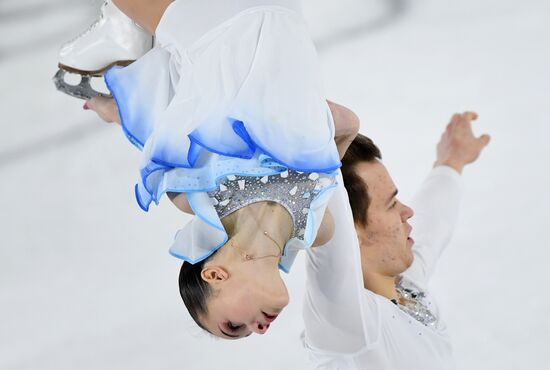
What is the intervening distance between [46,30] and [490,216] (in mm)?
1665

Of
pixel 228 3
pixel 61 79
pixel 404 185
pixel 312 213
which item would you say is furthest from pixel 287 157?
pixel 404 185

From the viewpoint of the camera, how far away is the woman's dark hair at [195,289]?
1878 millimetres

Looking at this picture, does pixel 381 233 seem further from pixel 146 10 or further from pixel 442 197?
pixel 146 10

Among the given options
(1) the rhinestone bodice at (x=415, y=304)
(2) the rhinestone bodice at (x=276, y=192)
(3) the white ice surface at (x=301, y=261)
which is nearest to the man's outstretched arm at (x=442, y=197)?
(1) the rhinestone bodice at (x=415, y=304)

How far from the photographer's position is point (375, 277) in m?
2.43

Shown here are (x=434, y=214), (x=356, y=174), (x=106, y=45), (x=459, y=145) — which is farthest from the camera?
(x=459, y=145)

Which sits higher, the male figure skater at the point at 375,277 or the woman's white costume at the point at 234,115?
the woman's white costume at the point at 234,115

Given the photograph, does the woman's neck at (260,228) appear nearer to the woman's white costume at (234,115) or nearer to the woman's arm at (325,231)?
the woman's white costume at (234,115)

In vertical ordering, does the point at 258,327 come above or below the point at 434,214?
above

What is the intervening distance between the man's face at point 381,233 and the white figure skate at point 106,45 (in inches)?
21.2

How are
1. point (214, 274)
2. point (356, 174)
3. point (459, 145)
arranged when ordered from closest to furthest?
point (214, 274)
point (356, 174)
point (459, 145)

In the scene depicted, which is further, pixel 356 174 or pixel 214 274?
pixel 356 174

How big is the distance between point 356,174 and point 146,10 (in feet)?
2.00

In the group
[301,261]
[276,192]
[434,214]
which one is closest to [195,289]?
[276,192]
